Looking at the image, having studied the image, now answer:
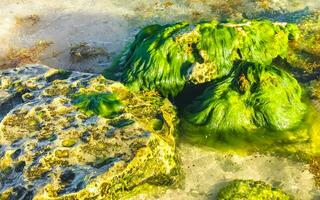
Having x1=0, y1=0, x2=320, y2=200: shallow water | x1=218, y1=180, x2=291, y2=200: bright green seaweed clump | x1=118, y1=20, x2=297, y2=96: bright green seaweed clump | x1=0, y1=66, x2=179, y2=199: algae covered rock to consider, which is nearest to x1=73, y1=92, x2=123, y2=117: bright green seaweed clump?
x1=0, y1=66, x2=179, y2=199: algae covered rock

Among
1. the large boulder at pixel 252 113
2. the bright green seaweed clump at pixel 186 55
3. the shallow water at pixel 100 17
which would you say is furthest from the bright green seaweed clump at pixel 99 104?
the shallow water at pixel 100 17

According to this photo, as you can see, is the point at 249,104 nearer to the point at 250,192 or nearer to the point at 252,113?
the point at 252,113

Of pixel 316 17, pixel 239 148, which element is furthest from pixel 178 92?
pixel 316 17

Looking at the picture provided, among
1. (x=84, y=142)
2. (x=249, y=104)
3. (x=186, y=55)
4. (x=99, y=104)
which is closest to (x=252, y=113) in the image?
(x=249, y=104)

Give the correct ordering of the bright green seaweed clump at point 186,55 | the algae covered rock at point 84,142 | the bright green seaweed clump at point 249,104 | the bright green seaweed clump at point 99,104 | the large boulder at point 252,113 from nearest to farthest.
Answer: the algae covered rock at point 84,142, the bright green seaweed clump at point 99,104, the large boulder at point 252,113, the bright green seaweed clump at point 249,104, the bright green seaweed clump at point 186,55

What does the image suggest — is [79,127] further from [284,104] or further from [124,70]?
[284,104]

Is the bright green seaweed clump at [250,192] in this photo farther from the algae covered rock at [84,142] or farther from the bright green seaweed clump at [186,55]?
the bright green seaweed clump at [186,55]
